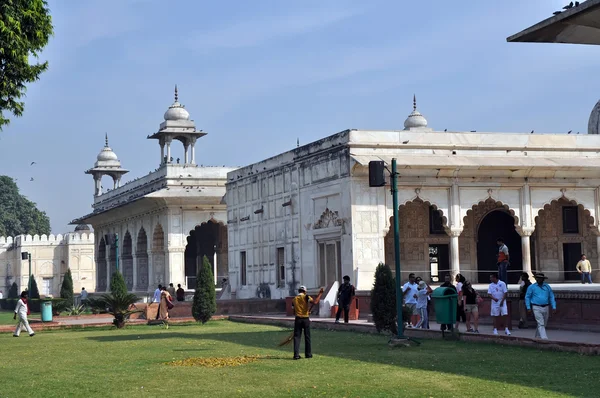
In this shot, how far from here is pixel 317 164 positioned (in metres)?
31.2

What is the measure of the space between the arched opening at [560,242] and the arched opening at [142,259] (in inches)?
851

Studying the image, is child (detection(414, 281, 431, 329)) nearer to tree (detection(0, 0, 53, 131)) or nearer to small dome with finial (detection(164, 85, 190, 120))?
tree (detection(0, 0, 53, 131))

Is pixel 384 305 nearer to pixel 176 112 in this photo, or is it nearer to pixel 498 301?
pixel 498 301

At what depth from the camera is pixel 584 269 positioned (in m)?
30.4

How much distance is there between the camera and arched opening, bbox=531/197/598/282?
3269 centimetres

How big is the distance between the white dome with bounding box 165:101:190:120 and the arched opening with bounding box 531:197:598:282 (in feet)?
71.1

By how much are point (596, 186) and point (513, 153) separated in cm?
288

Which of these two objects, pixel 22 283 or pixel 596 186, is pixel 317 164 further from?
pixel 22 283

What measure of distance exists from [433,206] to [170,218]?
16612 millimetres

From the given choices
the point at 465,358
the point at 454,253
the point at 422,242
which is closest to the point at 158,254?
the point at 422,242

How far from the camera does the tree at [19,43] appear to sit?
17.5m

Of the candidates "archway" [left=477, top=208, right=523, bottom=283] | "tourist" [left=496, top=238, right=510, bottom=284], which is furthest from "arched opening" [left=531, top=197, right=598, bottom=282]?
"tourist" [left=496, top=238, right=510, bottom=284]

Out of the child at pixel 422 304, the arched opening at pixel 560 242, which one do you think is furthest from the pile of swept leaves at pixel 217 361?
the arched opening at pixel 560 242

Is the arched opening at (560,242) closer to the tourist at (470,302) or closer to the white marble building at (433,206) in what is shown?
the white marble building at (433,206)
